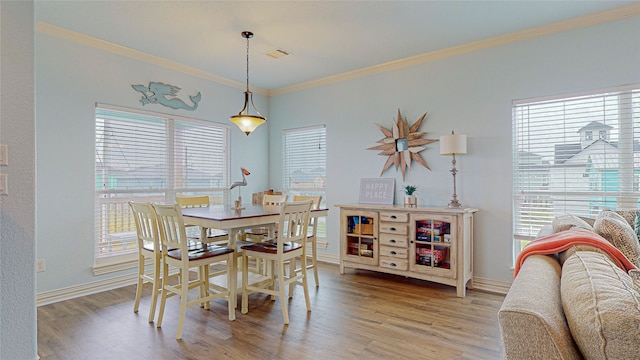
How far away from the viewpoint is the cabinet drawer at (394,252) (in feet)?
12.1

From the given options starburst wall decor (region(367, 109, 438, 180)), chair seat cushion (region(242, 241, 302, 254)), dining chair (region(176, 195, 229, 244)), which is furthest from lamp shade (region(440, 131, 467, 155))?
dining chair (region(176, 195, 229, 244))

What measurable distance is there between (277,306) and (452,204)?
204 cm

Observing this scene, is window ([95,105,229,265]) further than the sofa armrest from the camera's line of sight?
Yes

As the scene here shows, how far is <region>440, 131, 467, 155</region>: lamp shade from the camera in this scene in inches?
139

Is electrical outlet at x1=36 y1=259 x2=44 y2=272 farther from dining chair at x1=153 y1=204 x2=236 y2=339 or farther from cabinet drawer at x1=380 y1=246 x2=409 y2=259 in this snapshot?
cabinet drawer at x1=380 y1=246 x2=409 y2=259

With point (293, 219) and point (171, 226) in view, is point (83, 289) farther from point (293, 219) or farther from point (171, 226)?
point (293, 219)

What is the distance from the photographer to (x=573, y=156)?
3.21 meters

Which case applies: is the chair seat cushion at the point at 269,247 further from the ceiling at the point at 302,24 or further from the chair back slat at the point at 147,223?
the ceiling at the point at 302,24

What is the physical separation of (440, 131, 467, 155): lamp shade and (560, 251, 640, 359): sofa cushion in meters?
Result: 2.51

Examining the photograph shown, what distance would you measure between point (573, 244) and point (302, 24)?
8.87ft

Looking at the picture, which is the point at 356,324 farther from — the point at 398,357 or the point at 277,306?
the point at 277,306

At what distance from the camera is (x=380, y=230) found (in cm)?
387

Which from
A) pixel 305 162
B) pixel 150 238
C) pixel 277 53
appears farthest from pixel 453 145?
pixel 150 238

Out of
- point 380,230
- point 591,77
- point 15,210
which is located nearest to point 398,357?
point 380,230
